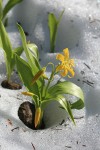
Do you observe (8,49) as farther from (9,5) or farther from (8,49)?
(9,5)

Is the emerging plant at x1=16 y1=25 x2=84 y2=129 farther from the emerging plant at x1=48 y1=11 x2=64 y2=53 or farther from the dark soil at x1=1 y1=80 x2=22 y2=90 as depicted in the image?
the emerging plant at x1=48 y1=11 x2=64 y2=53

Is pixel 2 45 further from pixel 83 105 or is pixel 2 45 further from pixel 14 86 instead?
pixel 83 105

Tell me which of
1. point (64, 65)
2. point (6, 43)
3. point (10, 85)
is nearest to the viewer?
point (64, 65)

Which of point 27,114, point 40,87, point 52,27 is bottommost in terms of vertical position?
point 27,114

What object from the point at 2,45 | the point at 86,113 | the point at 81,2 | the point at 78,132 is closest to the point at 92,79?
the point at 86,113

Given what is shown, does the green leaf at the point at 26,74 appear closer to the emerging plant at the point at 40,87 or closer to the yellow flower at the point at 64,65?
the emerging plant at the point at 40,87

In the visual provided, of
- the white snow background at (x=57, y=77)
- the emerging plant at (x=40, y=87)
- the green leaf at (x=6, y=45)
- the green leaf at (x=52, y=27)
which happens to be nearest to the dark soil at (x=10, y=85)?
the white snow background at (x=57, y=77)

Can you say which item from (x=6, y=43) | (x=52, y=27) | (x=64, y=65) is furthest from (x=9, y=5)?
(x=64, y=65)
